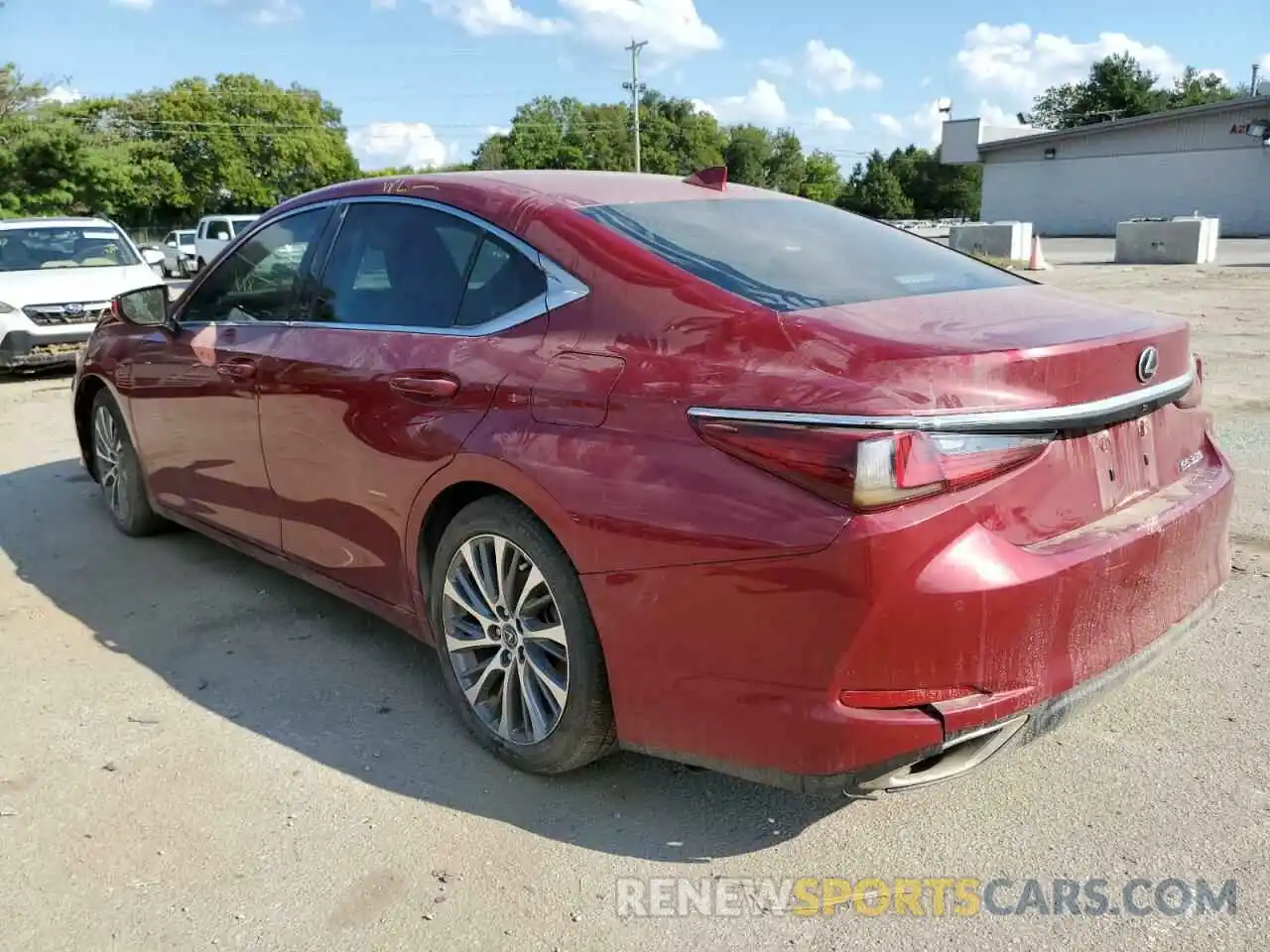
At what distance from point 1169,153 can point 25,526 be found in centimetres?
5392

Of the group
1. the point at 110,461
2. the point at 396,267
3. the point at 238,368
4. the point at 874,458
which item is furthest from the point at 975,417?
the point at 110,461

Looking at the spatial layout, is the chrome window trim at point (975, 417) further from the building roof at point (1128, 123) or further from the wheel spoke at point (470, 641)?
the building roof at point (1128, 123)

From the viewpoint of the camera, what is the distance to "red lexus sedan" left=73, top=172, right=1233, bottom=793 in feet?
7.54

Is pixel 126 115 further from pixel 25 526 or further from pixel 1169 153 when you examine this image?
pixel 25 526

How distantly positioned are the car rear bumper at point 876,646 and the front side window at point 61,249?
35.5ft

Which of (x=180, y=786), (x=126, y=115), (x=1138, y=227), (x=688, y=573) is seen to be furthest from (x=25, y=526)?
(x=126, y=115)

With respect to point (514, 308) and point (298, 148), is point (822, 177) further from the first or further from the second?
point (514, 308)

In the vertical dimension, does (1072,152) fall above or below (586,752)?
above

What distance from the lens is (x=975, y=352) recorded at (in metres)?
2.35

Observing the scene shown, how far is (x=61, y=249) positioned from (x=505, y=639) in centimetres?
1069

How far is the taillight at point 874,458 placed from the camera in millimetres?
2225

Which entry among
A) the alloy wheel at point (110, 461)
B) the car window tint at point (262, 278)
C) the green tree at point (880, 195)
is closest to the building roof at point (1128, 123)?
the green tree at point (880, 195)

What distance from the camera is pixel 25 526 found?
5.74m

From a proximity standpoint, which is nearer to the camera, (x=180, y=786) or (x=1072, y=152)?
(x=180, y=786)
